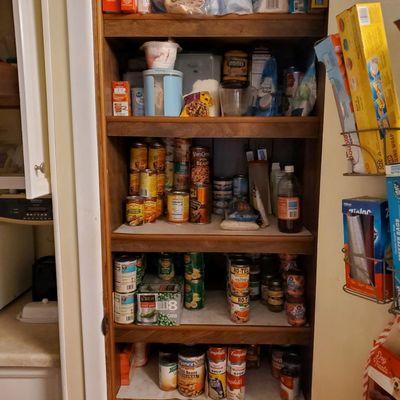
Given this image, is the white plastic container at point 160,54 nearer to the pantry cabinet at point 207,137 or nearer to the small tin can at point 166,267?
the pantry cabinet at point 207,137

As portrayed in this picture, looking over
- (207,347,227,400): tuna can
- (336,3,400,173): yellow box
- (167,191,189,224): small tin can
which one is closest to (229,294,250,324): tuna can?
(207,347,227,400): tuna can

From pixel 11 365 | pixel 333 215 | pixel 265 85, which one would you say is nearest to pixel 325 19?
pixel 265 85

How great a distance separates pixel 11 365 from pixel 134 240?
54 centimetres

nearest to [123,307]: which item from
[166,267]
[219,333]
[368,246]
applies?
[166,267]

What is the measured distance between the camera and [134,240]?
120 cm

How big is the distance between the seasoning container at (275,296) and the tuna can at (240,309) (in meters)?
0.13

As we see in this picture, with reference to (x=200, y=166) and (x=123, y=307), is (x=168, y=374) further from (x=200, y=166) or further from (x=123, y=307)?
(x=200, y=166)

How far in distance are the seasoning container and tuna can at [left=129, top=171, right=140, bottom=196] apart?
2.01 ft

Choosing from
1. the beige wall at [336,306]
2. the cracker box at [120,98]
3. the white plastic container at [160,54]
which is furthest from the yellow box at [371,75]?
the cracker box at [120,98]

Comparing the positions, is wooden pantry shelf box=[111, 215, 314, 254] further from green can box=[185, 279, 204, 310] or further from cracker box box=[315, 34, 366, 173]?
cracker box box=[315, 34, 366, 173]

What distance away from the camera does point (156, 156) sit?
1378mm

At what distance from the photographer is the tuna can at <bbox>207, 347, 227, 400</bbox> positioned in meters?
1.27

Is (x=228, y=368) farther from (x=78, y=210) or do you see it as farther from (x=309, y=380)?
(x=78, y=210)

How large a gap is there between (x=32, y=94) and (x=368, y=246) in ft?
3.08
